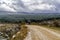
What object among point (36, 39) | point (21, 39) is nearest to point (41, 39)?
point (36, 39)

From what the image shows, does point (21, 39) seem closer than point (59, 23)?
Yes

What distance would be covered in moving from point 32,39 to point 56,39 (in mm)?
2990

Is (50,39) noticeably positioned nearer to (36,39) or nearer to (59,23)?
(36,39)

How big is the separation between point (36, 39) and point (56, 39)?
8.13 ft

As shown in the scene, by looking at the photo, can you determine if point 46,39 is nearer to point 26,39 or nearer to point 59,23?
point 26,39

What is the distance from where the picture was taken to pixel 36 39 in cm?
2875

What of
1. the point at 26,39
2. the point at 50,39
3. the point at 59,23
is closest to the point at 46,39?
the point at 50,39

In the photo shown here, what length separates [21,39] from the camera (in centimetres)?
2838

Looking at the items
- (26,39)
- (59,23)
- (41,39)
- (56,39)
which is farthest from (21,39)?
(59,23)

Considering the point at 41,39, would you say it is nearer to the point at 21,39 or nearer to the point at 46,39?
the point at 46,39

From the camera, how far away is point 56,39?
2853 cm

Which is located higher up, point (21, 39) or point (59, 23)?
point (21, 39)

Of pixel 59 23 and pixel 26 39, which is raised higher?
pixel 26 39

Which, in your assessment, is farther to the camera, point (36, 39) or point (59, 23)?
point (59, 23)
